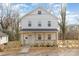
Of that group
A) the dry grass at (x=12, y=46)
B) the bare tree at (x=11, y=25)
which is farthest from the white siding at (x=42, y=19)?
the dry grass at (x=12, y=46)

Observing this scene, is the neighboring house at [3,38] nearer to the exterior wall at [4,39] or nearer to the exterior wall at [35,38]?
the exterior wall at [4,39]

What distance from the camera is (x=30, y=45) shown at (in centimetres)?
378

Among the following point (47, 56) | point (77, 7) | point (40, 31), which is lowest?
point (47, 56)

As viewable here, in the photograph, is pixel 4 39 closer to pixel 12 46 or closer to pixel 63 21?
pixel 12 46

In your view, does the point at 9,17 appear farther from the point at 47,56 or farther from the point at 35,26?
the point at 47,56

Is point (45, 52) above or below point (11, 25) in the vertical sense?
below

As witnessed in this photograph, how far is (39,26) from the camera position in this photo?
12.2 ft

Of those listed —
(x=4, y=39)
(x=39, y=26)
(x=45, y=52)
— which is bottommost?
(x=45, y=52)

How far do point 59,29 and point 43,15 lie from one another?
25 cm

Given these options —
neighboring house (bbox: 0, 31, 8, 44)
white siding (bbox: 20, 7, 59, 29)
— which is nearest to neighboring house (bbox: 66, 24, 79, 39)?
white siding (bbox: 20, 7, 59, 29)

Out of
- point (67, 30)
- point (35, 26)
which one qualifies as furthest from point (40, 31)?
point (67, 30)

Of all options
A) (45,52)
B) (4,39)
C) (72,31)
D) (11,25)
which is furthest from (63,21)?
(4,39)

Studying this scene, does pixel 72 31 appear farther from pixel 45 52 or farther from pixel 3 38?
pixel 3 38

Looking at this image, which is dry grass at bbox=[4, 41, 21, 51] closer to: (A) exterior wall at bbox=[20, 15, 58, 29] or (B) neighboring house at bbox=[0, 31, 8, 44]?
(B) neighboring house at bbox=[0, 31, 8, 44]
